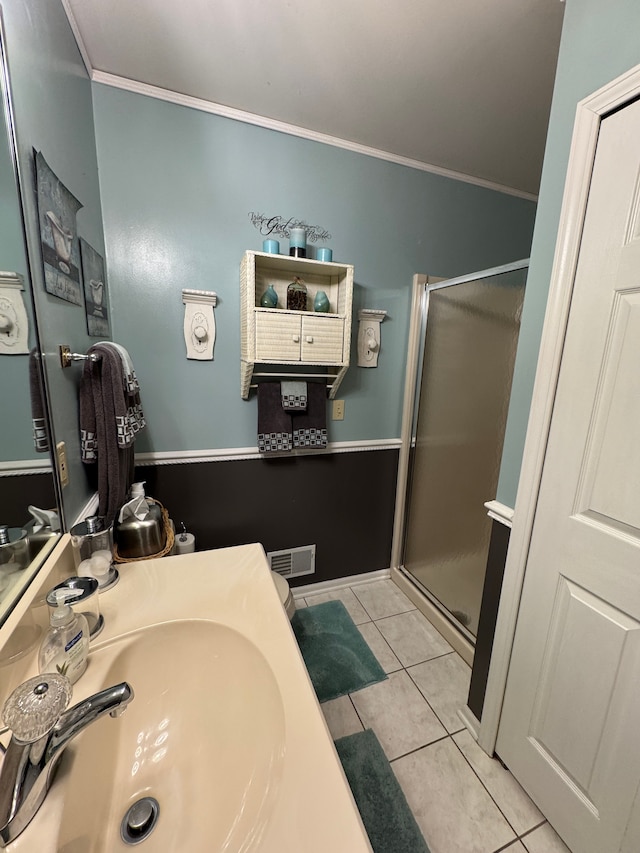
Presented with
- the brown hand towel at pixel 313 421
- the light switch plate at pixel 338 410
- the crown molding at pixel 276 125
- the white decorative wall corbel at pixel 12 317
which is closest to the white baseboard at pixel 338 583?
the brown hand towel at pixel 313 421

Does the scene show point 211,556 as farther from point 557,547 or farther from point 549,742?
point 549,742

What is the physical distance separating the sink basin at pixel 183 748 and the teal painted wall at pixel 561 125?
0.91 metres

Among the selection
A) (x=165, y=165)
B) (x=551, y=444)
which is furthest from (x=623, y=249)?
(x=165, y=165)

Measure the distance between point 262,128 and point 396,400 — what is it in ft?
4.67

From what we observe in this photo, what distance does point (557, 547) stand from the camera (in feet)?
3.10

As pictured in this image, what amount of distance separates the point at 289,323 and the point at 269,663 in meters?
1.22

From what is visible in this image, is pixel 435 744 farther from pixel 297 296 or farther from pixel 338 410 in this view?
pixel 297 296

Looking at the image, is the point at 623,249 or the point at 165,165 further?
the point at 165,165

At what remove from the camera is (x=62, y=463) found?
3.08 feet

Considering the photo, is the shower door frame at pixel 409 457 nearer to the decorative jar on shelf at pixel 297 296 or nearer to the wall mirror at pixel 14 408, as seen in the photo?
the decorative jar on shelf at pixel 297 296

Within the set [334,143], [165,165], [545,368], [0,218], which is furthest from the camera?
[334,143]

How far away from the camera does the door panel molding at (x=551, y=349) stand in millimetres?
809

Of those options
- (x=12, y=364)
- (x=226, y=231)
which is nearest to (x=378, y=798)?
(x=12, y=364)

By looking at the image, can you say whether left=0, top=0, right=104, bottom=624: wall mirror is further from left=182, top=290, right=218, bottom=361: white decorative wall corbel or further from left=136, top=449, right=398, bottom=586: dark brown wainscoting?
left=136, top=449, right=398, bottom=586: dark brown wainscoting
